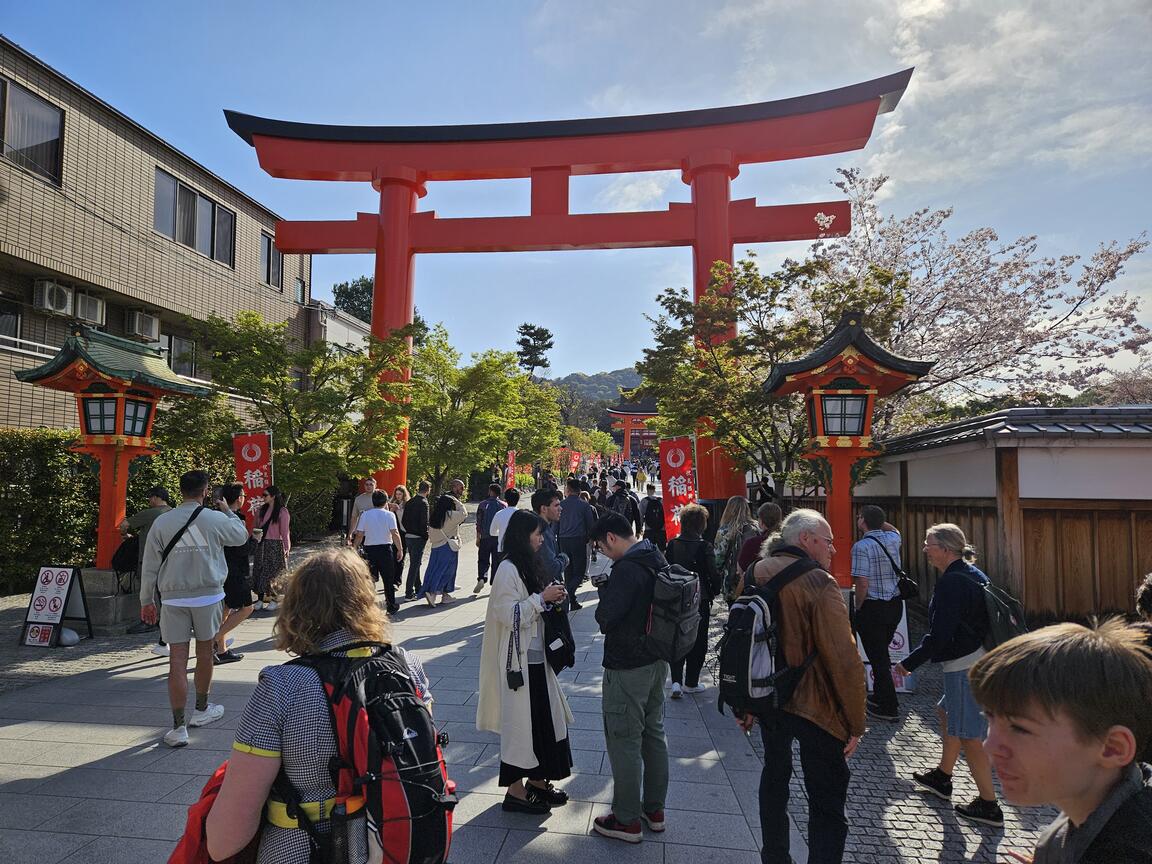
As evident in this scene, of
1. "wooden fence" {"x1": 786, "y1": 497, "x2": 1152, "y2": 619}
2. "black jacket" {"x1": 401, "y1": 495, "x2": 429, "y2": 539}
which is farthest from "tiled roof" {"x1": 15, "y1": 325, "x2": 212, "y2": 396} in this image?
"wooden fence" {"x1": 786, "y1": 497, "x2": 1152, "y2": 619}

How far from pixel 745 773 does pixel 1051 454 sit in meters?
5.54

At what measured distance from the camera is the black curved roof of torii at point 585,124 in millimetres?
14172

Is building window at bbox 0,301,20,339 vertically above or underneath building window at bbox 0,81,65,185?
underneath

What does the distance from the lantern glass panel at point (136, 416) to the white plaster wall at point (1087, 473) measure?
1054 centimetres

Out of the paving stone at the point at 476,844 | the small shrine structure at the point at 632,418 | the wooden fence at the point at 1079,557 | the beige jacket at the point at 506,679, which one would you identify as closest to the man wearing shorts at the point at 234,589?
the beige jacket at the point at 506,679

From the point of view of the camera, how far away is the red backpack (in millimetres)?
1702

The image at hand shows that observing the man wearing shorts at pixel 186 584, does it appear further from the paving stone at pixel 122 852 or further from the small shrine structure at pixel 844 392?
the small shrine structure at pixel 844 392

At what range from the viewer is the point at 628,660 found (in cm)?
336

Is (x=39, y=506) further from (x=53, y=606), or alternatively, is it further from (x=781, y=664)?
(x=781, y=664)

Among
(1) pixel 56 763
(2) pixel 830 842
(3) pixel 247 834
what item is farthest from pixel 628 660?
(1) pixel 56 763

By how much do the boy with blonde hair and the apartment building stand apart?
1288cm

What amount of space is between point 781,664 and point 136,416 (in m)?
8.45

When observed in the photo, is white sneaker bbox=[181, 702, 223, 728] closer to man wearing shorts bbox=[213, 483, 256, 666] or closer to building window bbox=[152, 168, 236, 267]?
man wearing shorts bbox=[213, 483, 256, 666]

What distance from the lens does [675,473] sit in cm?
1078
